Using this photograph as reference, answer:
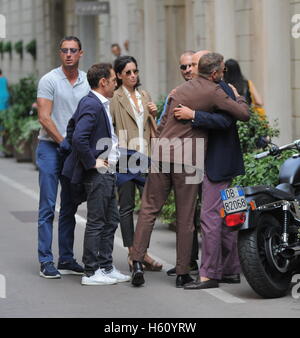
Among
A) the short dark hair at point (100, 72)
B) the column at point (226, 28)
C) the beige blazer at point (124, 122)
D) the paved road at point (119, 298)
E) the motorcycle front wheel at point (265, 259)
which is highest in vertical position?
the column at point (226, 28)

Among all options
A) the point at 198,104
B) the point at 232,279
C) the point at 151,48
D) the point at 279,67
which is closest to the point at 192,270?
the point at 232,279

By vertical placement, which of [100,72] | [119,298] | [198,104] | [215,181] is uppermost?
[100,72]

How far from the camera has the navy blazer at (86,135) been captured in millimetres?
9312

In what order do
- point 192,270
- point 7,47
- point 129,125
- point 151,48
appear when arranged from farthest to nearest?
point 7,47, point 151,48, point 129,125, point 192,270

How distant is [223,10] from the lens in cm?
1978

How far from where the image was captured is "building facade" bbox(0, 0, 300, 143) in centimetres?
1705

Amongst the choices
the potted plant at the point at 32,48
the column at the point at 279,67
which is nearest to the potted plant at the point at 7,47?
the potted plant at the point at 32,48

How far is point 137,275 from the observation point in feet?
30.9

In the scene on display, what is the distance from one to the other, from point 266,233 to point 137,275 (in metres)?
1.12

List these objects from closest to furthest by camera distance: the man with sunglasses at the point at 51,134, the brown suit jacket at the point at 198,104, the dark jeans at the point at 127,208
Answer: the brown suit jacket at the point at 198,104
the man with sunglasses at the point at 51,134
the dark jeans at the point at 127,208

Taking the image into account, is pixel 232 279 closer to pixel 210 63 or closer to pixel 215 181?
pixel 215 181

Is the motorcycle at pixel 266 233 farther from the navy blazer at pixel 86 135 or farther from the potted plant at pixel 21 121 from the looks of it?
the potted plant at pixel 21 121

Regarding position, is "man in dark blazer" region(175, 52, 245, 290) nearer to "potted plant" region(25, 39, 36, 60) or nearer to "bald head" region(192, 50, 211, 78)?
"bald head" region(192, 50, 211, 78)

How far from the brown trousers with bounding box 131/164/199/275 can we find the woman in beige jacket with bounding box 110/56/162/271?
0.57m
